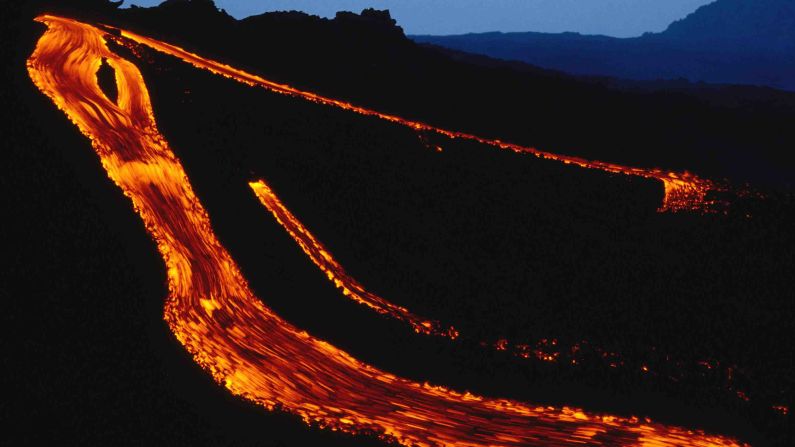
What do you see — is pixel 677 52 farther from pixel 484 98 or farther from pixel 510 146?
pixel 510 146

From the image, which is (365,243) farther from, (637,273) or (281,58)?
(281,58)

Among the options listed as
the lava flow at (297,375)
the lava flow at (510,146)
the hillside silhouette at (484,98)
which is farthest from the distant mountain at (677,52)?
the lava flow at (297,375)

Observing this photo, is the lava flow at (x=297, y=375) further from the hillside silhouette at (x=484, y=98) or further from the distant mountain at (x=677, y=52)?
the distant mountain at (x=677, y=52)

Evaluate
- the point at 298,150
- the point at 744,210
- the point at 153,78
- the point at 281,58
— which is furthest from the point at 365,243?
the point at 281,58

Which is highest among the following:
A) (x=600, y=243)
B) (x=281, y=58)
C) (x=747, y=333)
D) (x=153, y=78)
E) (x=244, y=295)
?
(x=281, y=58)

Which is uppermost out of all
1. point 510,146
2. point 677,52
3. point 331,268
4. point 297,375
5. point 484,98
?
point 677,52

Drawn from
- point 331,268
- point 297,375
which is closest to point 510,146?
point 331,268

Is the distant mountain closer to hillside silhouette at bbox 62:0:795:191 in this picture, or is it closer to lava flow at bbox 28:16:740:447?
hillside silhouette at bbox 62:0:795:191
